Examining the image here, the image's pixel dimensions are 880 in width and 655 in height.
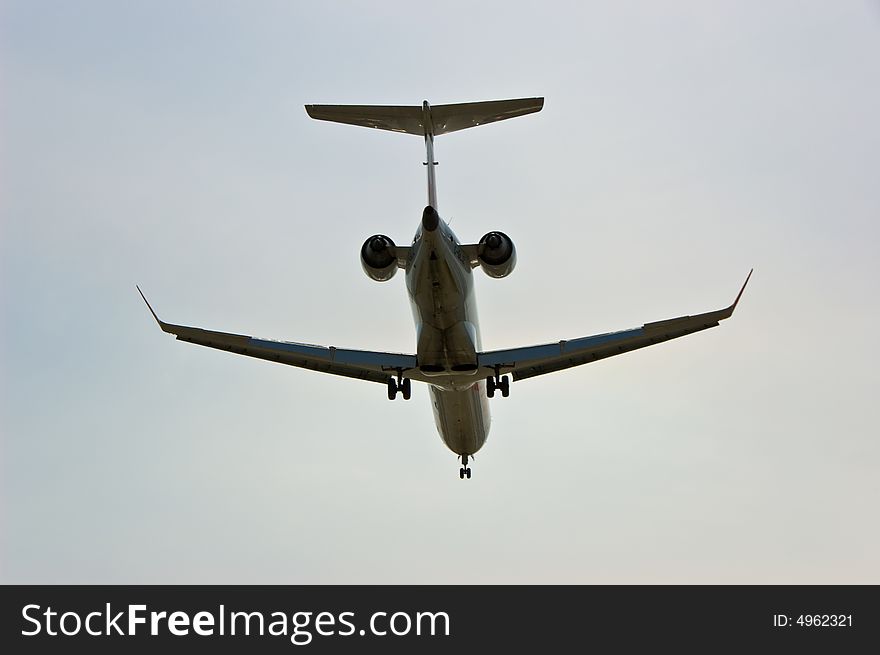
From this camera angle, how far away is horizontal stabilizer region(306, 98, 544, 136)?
2870 centimetres

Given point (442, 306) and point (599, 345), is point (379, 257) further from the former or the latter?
point (599, 345)

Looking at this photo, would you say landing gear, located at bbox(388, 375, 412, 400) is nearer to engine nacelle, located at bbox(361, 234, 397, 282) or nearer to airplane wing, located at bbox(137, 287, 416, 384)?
airplane wing, located at bbox(137, 287, 416, 384)

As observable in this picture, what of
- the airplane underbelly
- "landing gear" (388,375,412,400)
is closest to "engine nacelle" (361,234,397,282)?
"landing gear" (388,375,412,400)

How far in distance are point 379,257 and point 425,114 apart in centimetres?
384

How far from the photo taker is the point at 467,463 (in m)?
37.0

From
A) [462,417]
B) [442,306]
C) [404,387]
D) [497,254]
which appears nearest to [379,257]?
[442,306]

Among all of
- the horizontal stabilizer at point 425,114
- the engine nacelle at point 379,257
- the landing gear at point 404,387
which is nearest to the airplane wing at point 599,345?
the landing gear at point 404,387

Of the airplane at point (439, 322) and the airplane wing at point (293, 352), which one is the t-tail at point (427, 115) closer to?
the airplane at point (439, 322)

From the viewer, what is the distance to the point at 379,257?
27781 mm

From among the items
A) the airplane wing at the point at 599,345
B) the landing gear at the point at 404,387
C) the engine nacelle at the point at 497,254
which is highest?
the engine nacelle at the point at 497,254

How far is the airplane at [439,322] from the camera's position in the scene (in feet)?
87.6

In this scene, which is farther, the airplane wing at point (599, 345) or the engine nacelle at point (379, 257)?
the airplane wing at point (599, 345)

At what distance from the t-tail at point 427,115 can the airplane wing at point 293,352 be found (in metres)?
5.07

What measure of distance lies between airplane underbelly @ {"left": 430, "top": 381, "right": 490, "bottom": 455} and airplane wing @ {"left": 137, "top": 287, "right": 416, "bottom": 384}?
2515 millimetres
